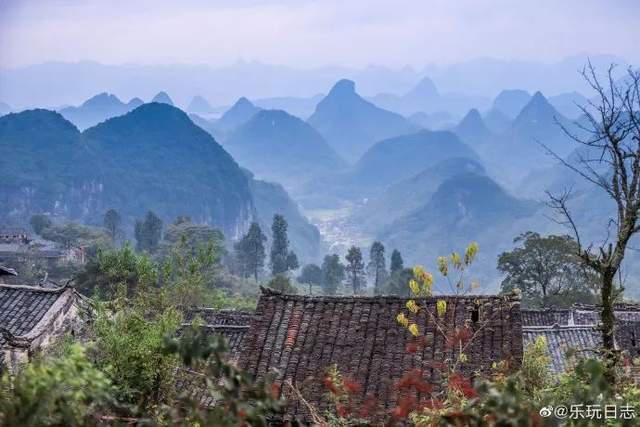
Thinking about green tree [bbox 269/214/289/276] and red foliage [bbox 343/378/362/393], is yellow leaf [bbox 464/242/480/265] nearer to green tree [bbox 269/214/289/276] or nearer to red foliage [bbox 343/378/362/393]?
red foliage [bbox 343/378/362/393]

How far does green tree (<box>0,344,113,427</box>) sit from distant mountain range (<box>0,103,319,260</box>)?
104m

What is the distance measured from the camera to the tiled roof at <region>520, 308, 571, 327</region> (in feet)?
85.8

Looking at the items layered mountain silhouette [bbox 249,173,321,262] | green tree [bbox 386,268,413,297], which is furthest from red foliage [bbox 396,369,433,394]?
layered mountain silhouette [bbox 249,173,321,262]

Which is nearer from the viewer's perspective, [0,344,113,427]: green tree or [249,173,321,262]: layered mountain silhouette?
[0,344,113,427]: green tree

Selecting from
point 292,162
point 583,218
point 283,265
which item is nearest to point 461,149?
point 292,162

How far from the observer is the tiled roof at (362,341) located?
1048 centimetres

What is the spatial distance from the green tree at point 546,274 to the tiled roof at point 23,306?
24587 millimetres

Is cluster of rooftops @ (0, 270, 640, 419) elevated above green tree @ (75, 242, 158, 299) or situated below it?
below

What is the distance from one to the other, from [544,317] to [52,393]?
2492 centimetres

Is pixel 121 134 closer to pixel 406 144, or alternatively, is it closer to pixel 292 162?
pixel 292 162

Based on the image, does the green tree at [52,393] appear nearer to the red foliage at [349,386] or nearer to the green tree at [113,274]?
the red foliage at [349,386]

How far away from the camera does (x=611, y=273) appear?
349 inches

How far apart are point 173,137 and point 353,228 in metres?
37.8

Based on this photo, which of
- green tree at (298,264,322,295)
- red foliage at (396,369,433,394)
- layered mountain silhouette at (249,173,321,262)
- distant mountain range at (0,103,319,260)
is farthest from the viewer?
layered mountain silhouette at (249,173,321,262)
